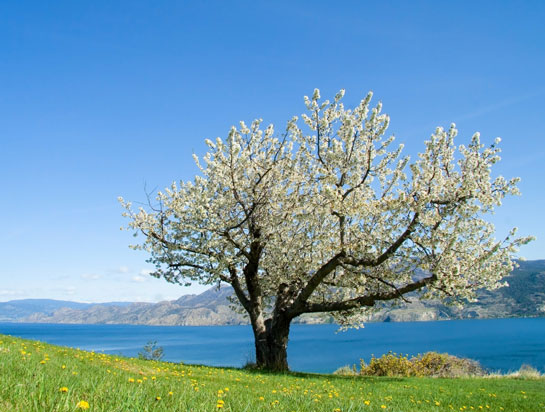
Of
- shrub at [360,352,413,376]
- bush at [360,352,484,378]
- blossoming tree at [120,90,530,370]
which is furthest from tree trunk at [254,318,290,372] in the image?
shrub at [360,352,413,376]

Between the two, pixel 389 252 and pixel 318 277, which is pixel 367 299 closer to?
pixel 318 277

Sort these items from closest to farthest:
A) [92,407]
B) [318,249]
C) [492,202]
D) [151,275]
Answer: [92,407]
[492,202]
[318,249]
[151,275]

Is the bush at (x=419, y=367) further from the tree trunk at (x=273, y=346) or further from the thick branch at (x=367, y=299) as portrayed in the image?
the thick branch at (x=367, y=299)

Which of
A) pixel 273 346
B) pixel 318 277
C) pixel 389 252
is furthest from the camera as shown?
pixel 273 346

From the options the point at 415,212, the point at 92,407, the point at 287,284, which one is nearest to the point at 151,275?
the point at 287,284

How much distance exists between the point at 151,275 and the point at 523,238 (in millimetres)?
18737

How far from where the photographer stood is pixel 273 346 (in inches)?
833

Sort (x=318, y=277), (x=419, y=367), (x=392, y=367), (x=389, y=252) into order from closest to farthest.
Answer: (x=389, y=252), (x=318, y=277), (x=392, y=367), (x=419, y=367)

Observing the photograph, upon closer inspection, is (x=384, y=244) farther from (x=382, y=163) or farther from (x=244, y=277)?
(x=244, y=277)

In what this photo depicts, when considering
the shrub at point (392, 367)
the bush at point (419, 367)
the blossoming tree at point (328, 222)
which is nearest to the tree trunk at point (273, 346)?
the blossoming tree at point (328, 222)

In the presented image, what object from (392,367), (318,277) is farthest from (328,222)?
(392,367)

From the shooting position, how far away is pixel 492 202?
53.0 feet

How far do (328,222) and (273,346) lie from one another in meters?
7.16

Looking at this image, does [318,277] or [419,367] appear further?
[419,367]
